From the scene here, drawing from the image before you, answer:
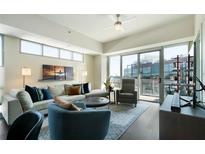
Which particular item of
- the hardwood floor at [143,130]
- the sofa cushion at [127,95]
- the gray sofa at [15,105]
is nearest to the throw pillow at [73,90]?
the gray sofa at [15,105]

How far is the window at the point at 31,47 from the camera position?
4.10 m

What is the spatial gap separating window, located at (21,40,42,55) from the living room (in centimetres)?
3

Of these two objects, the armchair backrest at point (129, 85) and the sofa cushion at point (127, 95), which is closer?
the sofa cushion at point (127, 95)

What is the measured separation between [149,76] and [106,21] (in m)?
3.17

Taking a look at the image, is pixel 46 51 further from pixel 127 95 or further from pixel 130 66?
pixel 130 66

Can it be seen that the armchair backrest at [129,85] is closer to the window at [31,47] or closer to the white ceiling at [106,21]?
the white ceiling at [106,21]

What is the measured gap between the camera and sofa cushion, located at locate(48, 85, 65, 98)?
396cm

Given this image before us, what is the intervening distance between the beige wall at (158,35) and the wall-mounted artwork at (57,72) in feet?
8.25

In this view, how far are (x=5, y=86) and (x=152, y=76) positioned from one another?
5681 millimetres

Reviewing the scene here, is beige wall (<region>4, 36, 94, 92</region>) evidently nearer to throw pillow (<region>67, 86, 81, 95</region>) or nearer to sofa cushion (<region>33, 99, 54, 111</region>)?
throw pillow (<region>67, 86, 81, 95</region>)

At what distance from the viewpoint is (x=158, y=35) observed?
455cm
